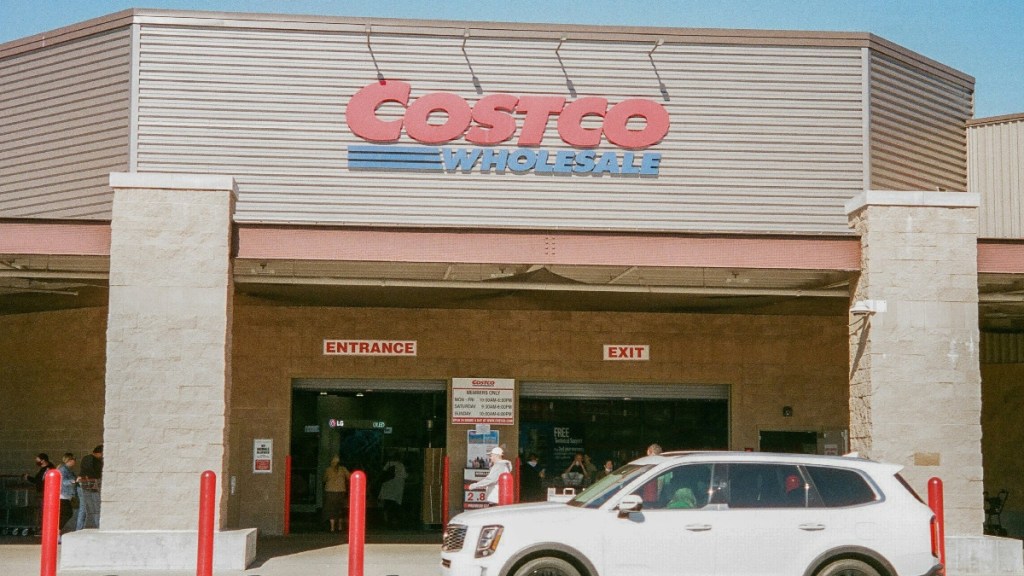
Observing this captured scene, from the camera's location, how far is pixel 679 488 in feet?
36.8

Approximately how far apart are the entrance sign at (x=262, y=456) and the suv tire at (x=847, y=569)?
40.6 ft

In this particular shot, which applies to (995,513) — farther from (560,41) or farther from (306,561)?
(306,561)

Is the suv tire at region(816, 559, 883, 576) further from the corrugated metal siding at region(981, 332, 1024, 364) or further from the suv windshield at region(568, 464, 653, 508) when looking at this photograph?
the corrugated metal siding at region(981, 332, 1024, 364)

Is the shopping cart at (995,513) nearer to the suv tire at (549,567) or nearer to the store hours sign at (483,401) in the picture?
the store hours sign at (483,401)

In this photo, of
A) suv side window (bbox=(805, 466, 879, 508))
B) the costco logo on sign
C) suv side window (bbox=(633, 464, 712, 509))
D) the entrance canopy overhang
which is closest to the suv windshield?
suv side window (bbox=(633, 464, 712, 509))

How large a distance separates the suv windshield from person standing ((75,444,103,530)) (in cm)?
1100

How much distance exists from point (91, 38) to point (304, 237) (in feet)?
19.9

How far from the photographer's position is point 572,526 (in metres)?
10.9

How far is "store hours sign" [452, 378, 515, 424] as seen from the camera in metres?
21.3

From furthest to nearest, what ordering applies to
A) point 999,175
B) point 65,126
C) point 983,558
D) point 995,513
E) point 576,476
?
1. point 995,513
2. point 576,476
3. point 999,175
4. point 65,126
5. point 983,558

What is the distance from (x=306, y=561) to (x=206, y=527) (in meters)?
3.85

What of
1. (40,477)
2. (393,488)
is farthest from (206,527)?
(393,488)

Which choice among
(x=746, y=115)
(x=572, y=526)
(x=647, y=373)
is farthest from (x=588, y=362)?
(x=572, y=526)

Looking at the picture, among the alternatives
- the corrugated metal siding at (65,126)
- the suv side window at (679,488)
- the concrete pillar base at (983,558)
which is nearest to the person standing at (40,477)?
the corrugated metal siding at (65,126)
